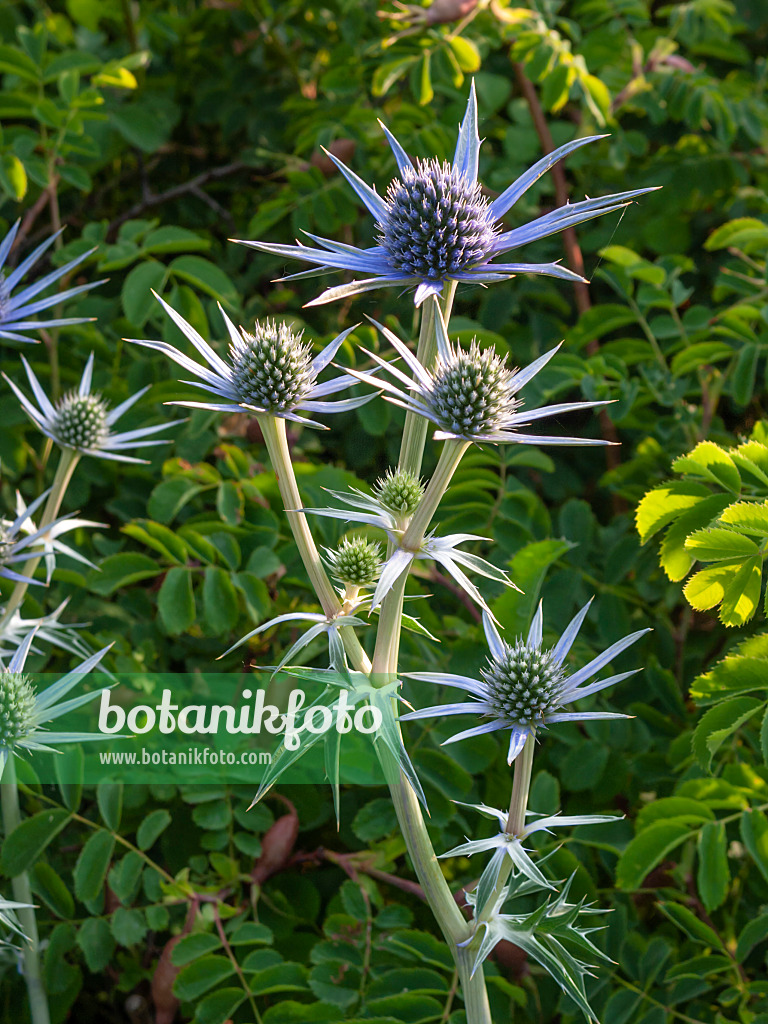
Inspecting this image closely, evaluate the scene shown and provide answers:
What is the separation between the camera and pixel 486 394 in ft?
3.92

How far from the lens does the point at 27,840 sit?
5.70ft

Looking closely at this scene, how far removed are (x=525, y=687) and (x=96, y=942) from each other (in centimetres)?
111

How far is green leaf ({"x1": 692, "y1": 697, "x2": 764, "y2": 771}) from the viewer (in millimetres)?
1450

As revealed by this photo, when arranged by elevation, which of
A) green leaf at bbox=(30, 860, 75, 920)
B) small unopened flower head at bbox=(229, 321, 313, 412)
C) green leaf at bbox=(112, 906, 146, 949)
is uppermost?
small unopened flower head at bbox=(229, 321, 313, 412)

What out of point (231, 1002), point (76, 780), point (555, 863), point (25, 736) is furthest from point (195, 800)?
point (555, 863)

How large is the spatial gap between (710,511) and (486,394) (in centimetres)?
61

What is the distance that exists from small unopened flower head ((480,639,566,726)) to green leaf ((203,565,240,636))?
824 millimetres

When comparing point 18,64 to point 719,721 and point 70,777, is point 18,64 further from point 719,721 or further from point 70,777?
point 719,721

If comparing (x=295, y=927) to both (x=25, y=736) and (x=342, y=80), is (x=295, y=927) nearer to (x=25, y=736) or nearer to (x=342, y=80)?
(x=25, y=736)

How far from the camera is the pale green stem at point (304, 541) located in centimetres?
124

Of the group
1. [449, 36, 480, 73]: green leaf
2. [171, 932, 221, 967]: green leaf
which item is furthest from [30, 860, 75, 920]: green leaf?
[449, 36, 480, 73]: green leaf

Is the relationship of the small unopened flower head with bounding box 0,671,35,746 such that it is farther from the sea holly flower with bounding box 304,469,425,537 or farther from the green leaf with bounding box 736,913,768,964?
the green leaf with bounding box 736,913,768,964

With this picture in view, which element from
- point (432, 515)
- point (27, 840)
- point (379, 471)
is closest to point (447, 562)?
point (432, 515)

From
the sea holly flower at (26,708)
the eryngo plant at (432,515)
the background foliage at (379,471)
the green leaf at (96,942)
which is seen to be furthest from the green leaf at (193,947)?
the eryngo plant at (432,515)
